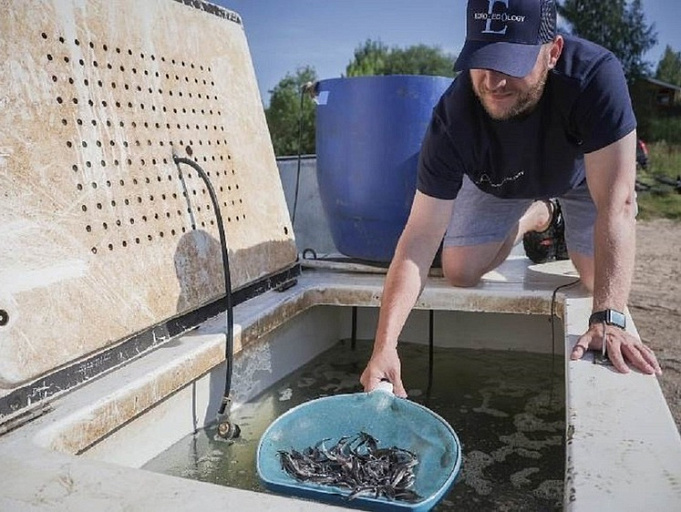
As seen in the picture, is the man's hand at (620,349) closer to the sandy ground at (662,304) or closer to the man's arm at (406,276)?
the man's arm at (406,276)

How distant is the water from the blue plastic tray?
7.9 inches

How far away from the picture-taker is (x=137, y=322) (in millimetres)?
1643

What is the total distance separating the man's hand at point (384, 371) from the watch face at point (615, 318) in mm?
520

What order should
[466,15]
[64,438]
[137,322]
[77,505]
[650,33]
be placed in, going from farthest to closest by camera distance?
[650,33]
[466,15]
[137,322]
[64,438]
[77,505]

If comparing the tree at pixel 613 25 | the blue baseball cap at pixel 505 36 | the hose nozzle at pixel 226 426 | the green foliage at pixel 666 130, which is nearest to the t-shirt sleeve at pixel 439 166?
the blue baseball cap at pixel 505 36

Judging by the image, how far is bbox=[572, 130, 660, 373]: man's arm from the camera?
1545 millimetres

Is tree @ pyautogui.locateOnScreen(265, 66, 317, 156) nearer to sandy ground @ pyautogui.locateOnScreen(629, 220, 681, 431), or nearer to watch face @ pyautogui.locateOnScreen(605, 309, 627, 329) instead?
sandy ground @ pyautogui.locateOnScreen(629, 220, 681, 431)

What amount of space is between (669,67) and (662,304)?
2405cm

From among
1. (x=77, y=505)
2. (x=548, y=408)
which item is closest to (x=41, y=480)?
(x=77, y=505)

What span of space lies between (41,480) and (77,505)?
0.11 metres

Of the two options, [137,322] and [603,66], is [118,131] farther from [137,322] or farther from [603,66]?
[603,66]

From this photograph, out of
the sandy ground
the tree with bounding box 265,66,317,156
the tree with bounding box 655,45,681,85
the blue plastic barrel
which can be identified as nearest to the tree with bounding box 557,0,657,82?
the tree with bounding box 655,45,681,85

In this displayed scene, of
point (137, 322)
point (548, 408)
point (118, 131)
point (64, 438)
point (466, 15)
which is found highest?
point (466, 15)

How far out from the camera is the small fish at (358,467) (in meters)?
1.25
